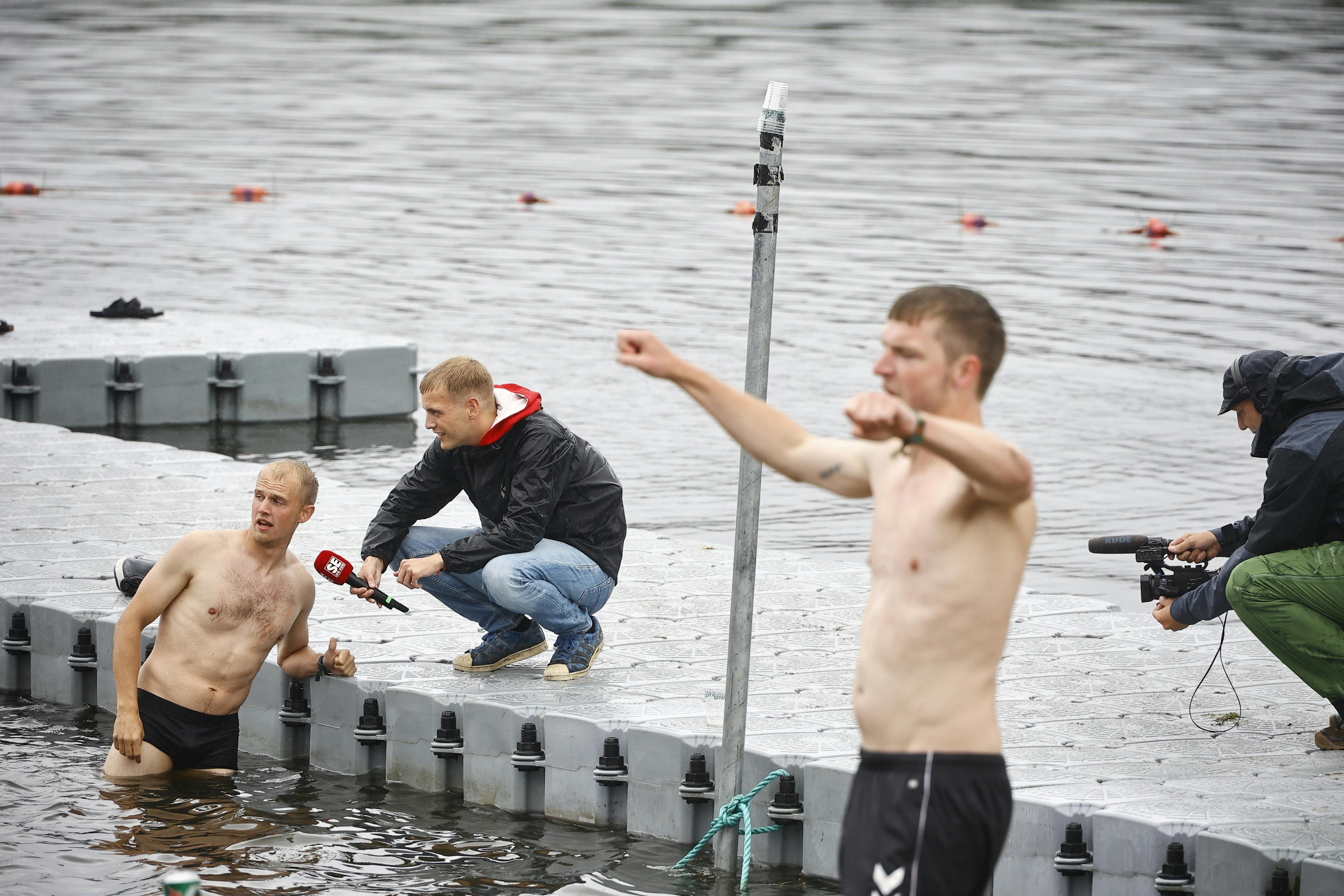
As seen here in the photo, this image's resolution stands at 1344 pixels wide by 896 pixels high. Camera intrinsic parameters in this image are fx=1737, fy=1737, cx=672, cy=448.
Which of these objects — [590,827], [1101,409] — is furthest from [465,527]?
[1101,409]

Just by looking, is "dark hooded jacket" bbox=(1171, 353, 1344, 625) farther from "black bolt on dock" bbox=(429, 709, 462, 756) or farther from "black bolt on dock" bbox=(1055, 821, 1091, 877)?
"black bolt on dock" bbox=(429, 709, 462, 756)

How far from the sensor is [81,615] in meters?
8.02

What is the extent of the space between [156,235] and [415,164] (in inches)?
361

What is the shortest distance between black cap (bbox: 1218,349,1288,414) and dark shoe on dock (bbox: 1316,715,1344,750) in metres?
1.24

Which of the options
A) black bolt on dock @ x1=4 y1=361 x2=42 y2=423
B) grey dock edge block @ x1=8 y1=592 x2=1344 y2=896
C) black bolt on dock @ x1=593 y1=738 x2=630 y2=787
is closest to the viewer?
grey dock edge block @ x1=8 y1=592 x2=1344 y2=896

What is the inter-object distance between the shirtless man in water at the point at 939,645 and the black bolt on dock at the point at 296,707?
4.05 meters

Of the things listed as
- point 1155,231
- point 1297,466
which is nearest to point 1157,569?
point 1297,466

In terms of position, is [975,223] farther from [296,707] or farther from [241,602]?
[241,602]

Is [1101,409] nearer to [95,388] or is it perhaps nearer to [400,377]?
[400,377]

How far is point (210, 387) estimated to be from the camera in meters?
14.5

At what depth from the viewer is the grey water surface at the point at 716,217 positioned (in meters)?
15.0

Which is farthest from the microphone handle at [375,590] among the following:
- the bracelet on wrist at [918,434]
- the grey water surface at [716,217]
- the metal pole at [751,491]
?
the bracelet on wrist at [918,434]

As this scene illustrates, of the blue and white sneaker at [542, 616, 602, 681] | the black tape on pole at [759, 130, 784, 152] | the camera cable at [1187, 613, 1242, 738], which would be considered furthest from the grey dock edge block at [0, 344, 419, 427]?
the black tape on pole at [759, 130, 784, 152]

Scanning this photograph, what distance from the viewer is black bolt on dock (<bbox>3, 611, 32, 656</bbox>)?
8.22 m
